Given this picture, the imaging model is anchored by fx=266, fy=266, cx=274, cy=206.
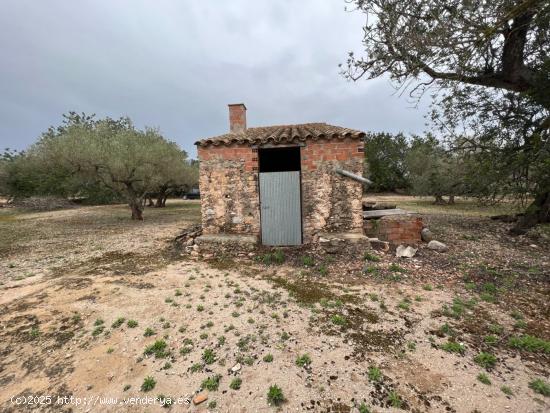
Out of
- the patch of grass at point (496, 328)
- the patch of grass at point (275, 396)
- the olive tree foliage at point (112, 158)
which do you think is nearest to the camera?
the patch of grass at point (275, 396)

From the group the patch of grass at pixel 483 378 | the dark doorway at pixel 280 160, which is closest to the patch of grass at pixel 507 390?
the patch of grass at pixel 483 378

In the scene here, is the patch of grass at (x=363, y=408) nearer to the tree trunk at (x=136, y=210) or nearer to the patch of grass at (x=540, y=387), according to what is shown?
the patch of grass at (x=540, y=387)

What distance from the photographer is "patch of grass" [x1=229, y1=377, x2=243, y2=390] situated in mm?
2848

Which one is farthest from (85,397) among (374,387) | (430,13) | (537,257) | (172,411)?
(537,257)

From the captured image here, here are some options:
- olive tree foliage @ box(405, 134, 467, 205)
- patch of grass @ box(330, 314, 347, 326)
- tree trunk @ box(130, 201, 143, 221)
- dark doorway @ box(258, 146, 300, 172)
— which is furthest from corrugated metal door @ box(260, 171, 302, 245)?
olive tree foliage @ box(405, 134, 467, 205)

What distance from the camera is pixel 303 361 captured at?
319 cm

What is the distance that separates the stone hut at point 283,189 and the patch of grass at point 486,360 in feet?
13.1

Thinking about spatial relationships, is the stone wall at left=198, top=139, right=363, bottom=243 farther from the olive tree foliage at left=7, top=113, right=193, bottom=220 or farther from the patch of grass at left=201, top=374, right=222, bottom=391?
the olive tree foliage at left=7, top=113, right=193, bottom=220

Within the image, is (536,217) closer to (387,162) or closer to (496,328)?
(496,328)

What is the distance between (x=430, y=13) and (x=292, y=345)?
6807 mm

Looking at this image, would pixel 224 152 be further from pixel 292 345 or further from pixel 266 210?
pixel 292 345

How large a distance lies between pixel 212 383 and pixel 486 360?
3210 millimetres

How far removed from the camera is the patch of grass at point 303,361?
10.3 feet

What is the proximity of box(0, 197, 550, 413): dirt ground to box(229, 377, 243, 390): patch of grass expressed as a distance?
18 millimetres
